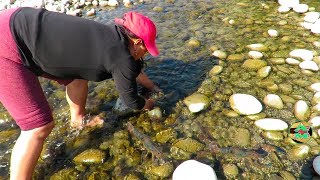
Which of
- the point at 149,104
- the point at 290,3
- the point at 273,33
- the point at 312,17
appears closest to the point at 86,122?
the point at 149,104

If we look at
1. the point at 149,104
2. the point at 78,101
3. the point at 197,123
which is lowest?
the point at 197,123

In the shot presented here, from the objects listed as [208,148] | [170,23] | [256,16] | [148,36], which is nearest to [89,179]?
[208,148]

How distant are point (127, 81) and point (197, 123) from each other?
110cm

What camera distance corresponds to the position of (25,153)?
95.3 inches

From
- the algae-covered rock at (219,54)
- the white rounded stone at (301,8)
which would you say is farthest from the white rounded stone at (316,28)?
the algae-covered rock at (219,54)

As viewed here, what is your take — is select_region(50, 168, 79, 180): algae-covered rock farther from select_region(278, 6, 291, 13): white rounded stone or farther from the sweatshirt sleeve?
select_region(278, 6, 291, 13): white rounded stone

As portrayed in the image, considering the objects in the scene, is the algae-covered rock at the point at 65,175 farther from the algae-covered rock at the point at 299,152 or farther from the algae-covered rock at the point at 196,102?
the algae-covered rock at the point at 299,152

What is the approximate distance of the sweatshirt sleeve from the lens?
2561 millimetres

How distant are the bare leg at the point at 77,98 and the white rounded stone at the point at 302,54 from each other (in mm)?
2884

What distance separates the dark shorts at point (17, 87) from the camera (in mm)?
2299

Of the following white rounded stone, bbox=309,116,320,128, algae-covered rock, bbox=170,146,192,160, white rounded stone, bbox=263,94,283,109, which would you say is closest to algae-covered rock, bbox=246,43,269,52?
white rounded stone, bbox=263,94,283,109

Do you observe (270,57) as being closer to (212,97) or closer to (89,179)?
(212,97)

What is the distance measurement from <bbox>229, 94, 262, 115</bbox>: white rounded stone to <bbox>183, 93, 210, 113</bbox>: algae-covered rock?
296 mm

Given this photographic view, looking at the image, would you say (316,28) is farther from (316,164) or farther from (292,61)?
(316,164)
